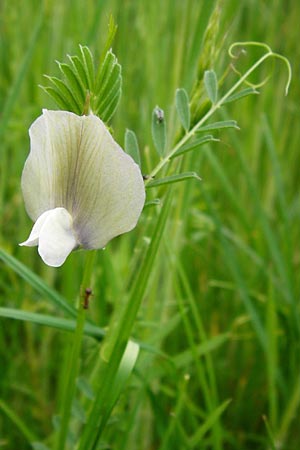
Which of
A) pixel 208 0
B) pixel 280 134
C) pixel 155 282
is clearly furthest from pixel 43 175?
pixel 280 134

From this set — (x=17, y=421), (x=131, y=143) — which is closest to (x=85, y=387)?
(x=17, y=421)

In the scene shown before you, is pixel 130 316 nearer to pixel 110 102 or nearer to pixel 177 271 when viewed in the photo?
pixel 110 102

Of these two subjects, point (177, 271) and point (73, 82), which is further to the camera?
point (177, 271)

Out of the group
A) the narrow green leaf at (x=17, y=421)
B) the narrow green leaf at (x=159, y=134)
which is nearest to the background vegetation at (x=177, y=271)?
the narrow green leaf at (x=17, y=421)

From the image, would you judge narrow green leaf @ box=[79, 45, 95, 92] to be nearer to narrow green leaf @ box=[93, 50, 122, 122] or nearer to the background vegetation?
narrow green leaf @ box=[93, 50, 122, 122]

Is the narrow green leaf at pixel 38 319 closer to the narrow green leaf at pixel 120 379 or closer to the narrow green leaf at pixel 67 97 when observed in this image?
the narrow green leaf at pixel 120 379

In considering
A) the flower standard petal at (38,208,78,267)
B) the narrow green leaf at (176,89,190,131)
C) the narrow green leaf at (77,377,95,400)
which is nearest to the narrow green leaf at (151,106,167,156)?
the narrow green leaf at (176,89,190,131)
